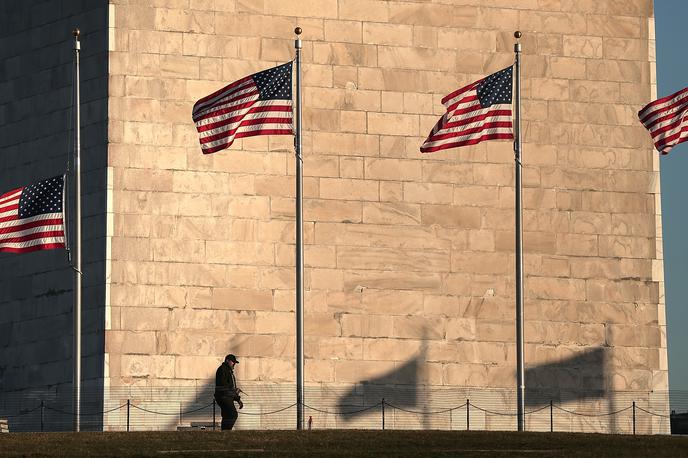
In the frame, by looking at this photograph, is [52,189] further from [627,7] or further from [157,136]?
[627,7]

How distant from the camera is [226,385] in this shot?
1778 inches

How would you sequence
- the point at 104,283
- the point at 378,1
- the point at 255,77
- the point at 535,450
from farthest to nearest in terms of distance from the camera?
the point at 378,1
the point at 104,283
the point at 255,77
the point at 535,450

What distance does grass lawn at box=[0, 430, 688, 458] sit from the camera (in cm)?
3816

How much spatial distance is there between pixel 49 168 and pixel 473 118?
12.4 metres

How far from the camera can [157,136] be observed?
2037 inches

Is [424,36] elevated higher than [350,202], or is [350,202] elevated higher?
[424,36]

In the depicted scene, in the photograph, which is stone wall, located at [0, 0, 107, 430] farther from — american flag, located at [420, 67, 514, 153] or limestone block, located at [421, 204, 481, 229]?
american flag, located at [420, 67, 514, 153]

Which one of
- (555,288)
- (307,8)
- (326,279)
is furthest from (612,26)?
(326,279)

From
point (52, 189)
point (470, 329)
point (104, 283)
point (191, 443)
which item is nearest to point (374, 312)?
point (470, 329)

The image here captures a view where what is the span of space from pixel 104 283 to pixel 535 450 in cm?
1535

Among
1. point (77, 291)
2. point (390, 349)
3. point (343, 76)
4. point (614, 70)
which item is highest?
point (614, 70)

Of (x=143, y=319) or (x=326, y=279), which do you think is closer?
(x=143, y=319)

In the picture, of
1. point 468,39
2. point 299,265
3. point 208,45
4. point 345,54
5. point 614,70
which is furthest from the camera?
point 614,70

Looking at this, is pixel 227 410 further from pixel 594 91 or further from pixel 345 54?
pixel 594 91
